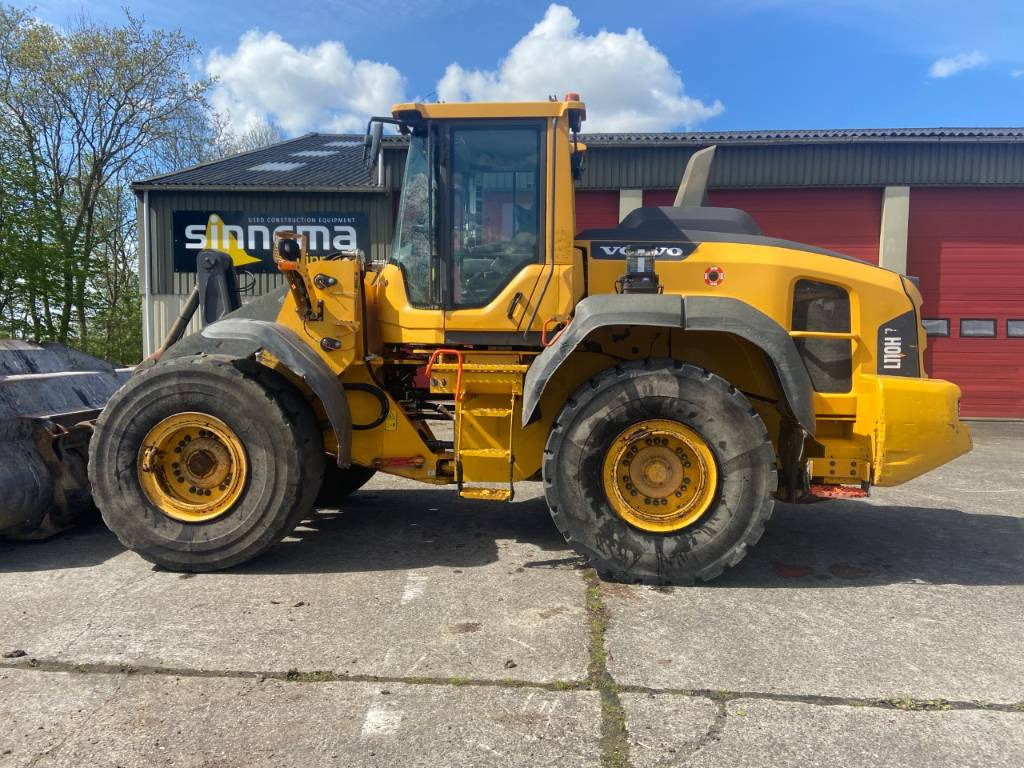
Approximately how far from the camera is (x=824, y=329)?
14.0 feet

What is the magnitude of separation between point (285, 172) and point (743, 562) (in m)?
12.8

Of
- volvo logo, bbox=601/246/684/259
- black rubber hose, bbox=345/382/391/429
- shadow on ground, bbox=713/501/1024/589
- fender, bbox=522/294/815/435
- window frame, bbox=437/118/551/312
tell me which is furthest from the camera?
black rubber hose, bbox=345/382/391/429

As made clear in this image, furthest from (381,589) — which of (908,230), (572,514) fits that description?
(908,230)

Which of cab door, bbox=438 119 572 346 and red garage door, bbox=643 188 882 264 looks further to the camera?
red garage door, bbox=643 188 882 264

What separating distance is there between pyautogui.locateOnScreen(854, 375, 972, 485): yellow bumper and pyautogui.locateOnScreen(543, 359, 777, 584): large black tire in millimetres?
645

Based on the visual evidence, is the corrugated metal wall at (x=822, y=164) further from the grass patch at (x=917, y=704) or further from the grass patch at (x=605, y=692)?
the grass patch at (x=917, y=704)

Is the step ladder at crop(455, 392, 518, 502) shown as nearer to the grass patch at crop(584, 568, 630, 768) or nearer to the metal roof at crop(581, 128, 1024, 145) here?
the grass patch at crop(584, 568, 630, 768)

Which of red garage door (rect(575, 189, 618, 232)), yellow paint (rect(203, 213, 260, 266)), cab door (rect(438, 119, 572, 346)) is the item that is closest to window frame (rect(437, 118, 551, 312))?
cab door (rect(438, 119, 572, 346))

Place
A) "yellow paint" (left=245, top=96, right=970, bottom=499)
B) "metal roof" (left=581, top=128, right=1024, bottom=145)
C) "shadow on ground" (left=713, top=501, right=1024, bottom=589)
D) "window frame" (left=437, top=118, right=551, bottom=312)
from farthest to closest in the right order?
1. "metal roof" (left=581, top=128, right=1024, bottom=145)
2. "window frame" (left=437, top=118, right=551, bottom=312)
3. "shadow on ground" (left=713, top=501, right=1024, bottom=589)
4. "yellow paint" (left=245, top=96, right=970, bottom=499)

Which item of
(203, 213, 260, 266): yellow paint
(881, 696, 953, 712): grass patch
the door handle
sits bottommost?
(881, 696, 953, 712): grass patch

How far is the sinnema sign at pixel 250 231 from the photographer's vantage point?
13.2 metres

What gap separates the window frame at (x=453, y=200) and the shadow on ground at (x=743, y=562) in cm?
168

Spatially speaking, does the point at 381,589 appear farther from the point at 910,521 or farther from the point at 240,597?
the point at 910,521

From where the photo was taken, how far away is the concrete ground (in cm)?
244
